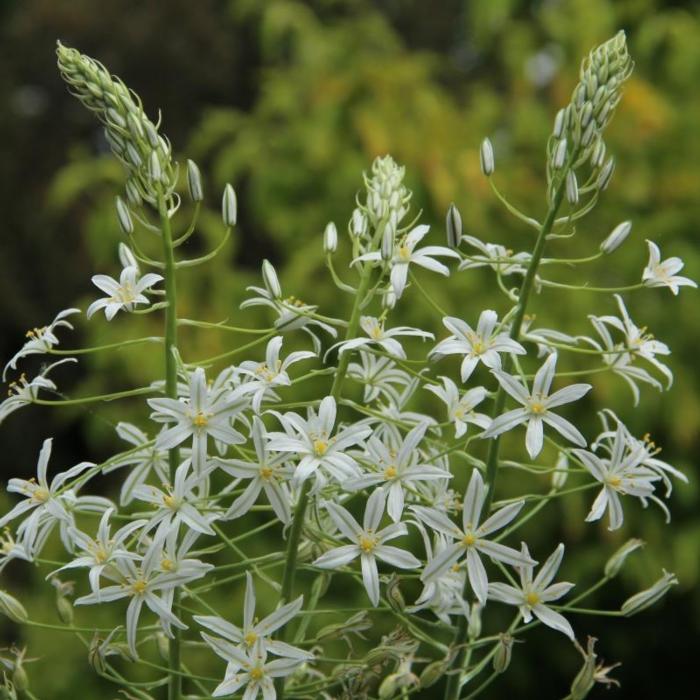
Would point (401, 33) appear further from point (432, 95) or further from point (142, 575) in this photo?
point (142, 575)

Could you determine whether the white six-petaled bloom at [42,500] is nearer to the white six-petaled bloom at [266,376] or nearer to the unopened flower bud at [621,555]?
the white six-petaled bloom at [266,376]

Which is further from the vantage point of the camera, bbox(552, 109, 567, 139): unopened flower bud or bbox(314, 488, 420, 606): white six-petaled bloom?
Answer: bbox(552, 109, 567, 139): unopened flower bud

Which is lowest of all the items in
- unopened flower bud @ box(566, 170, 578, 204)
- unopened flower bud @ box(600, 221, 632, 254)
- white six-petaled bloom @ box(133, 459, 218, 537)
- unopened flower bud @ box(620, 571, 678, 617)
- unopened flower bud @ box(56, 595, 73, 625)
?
unopened flower bud @ box(620, 571, 678, 617)

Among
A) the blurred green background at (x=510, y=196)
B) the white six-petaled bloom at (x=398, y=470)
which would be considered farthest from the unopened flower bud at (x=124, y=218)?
the blurred green background at (x=510, y=196)

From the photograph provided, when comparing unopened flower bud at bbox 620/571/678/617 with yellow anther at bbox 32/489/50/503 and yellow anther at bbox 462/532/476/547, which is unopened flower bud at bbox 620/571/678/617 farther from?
yellow anther at bbox 32/489/50/503

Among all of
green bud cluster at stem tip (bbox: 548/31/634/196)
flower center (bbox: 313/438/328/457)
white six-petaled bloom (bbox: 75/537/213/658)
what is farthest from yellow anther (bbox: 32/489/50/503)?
green bud cluster at stem tip (bbox: 548/31/634/196)

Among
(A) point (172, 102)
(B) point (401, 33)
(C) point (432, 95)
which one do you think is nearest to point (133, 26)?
(A) point (172, 102)

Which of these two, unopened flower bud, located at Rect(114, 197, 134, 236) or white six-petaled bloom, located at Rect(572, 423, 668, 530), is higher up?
unopened flower bud, located at Rect(114, 197, 134, 236)
